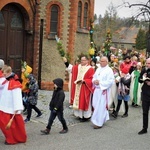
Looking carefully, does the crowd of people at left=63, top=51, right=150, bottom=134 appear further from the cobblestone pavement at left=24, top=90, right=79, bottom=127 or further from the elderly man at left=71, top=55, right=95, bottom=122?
the cobblestone pavement at left=24, top=90, right=79, bottom=127

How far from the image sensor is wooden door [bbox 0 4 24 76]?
13734mm

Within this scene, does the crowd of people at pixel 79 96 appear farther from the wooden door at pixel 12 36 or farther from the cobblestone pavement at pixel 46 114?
the wooden door at pixel 12 36

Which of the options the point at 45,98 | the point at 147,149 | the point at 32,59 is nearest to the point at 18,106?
the point at 147,149

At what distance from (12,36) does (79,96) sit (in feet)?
19.7

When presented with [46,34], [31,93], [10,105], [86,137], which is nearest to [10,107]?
[10,105]

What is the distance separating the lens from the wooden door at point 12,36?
1373cm

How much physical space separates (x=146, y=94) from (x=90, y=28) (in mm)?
9654

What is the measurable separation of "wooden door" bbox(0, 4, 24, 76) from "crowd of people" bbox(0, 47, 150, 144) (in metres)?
4.23

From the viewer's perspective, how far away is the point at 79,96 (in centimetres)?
938

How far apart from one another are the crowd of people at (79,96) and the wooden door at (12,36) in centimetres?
423

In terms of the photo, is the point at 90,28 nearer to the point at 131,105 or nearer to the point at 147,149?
the point at 131,105

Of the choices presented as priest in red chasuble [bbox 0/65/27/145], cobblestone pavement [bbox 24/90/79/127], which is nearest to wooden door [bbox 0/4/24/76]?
cobblestone pavement [bbox 24/90/79/127]

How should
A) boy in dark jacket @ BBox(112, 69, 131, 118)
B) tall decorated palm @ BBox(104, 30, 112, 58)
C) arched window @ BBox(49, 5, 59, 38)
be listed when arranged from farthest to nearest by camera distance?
tall decorated palm @ BBox(104, 30, 112, 58), arched window @ BBox(49, 5, 59, 38), boy in dark jacket @ BBox(112, 69, 131, 118)

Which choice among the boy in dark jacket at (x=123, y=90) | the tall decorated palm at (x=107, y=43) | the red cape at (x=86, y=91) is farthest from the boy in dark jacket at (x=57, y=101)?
the tall decorated palm at (x=107, y=43)
